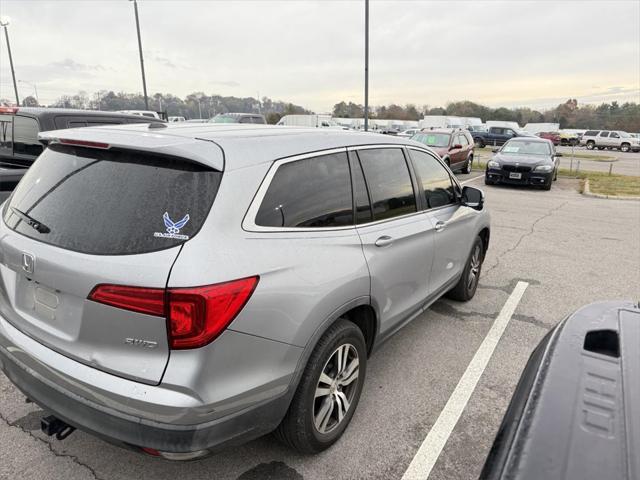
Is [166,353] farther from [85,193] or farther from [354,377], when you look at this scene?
[354,377]

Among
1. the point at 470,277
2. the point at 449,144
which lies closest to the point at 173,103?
the point at 449,144

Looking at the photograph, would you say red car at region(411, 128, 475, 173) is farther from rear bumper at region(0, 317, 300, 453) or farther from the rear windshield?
rear bumper at region(0, 317, 300, 453)

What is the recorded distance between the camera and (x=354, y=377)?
105 inches

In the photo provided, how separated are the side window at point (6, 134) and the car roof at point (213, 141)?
11.8 feet

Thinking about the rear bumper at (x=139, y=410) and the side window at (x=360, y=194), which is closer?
the rear bumper at (x=139, y=410)

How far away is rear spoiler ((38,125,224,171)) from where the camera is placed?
1939 mm

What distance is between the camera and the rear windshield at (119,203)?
1845 mm

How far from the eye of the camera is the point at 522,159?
1421 cm

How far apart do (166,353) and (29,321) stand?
2.87 feet

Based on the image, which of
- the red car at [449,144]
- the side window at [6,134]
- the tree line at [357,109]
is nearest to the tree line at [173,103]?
the tree line at [357,109]

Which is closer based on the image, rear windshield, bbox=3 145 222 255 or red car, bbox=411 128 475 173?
rear windshield, bbox=3 145 222 255

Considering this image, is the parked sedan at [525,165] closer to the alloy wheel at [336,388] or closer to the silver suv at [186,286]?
the silver suv at [186,286]

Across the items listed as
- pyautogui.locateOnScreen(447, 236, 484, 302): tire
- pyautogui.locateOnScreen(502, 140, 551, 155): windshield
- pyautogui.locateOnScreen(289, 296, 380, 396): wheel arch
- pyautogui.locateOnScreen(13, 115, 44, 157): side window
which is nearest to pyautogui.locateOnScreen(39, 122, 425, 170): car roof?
pyautogui.locateOnScreen(289, 296, 380, 396): wheel arch

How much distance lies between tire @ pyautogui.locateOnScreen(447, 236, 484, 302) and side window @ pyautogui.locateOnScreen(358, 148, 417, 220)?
1.46 meters
